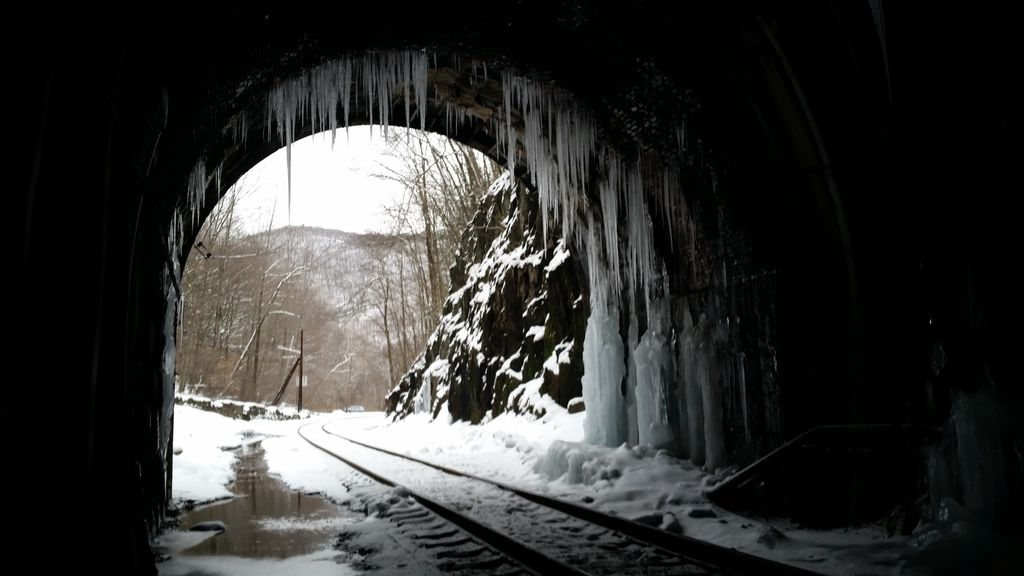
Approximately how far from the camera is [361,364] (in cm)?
6412

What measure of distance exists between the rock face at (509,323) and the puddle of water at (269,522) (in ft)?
19.4

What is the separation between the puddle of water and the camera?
17.5 ft

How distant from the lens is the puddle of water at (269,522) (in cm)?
534

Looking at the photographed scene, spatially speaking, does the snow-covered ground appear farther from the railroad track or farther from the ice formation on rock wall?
the ice formation on rock wall

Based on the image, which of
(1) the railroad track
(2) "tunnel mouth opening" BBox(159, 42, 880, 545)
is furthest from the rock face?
(1) the railroad track

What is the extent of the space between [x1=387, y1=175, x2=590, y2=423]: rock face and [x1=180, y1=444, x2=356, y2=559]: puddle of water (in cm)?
593

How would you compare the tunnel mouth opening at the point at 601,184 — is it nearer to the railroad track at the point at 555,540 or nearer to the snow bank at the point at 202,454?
the railroad track at the point at 555,540

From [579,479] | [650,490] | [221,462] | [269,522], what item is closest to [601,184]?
[579,479]

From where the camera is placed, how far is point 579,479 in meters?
8.34

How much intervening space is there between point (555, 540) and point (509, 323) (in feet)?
41.1

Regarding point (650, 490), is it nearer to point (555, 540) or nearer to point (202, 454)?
point (555, 540)

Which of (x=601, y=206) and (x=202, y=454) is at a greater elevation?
(x=601, y=206)

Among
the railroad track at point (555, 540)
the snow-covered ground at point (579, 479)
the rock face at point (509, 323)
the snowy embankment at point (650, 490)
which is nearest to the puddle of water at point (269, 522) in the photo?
the snow-covered ground at point (579, 479)

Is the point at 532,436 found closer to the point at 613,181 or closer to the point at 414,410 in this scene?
the point at 613,181
